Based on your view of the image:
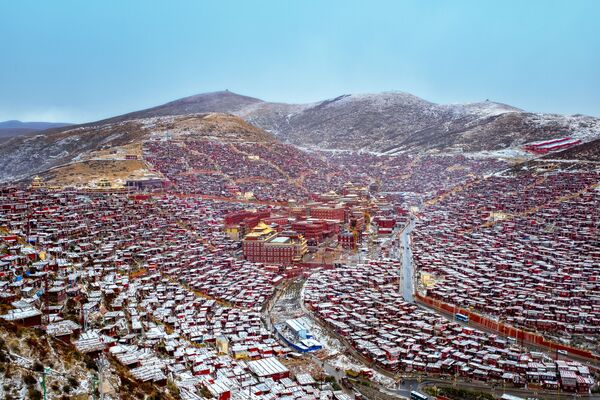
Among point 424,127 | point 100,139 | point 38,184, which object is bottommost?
point 38,184

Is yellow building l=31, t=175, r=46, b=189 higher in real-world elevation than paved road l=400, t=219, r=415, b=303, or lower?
higher

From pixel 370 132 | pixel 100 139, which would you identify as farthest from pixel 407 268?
pixel 370 132

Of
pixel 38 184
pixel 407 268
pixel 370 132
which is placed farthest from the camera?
pixel 370 132

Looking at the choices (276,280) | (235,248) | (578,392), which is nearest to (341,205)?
(235,248)

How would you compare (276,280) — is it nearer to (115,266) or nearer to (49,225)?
(115,266)

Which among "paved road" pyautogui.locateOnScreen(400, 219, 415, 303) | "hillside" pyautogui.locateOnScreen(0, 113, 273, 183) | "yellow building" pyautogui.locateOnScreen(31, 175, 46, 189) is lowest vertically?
"paved road" pyautogui.locateOnScreen(400, 219, 415, 303)

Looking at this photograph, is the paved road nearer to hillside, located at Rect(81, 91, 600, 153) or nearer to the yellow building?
the yellow building

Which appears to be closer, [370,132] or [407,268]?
Result: [407,268]

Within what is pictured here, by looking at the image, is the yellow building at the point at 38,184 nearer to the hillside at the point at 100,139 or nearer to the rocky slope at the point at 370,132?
the rocky slope at the point at 370,132

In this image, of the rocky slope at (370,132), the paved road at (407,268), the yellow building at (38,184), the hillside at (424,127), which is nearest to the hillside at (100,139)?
the rocky slope at (370,132)

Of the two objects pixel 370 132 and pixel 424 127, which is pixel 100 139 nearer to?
pixel 370 132

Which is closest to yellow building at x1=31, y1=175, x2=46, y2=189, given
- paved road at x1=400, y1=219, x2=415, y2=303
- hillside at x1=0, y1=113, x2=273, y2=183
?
hillside at x1=0, y1=113, x2=273, y2=183
